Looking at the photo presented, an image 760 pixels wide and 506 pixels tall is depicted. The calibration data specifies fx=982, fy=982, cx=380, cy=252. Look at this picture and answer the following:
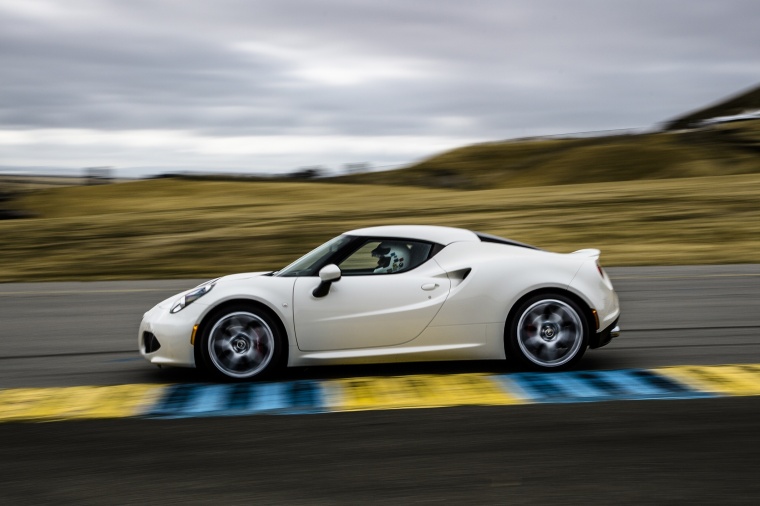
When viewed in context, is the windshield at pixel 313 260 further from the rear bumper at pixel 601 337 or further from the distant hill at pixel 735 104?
the distant hill at pixel 735 104

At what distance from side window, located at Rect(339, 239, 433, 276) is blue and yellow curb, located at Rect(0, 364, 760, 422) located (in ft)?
2.54

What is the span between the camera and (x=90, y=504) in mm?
4133

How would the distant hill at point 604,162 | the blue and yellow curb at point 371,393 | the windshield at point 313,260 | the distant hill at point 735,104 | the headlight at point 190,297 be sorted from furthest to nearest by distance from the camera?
the distant hill at point 735,104, the distant hill at point 604,162, the windshield at point 313,260, the headlight at point 190,297, the blue and yellow curb at point 371,393

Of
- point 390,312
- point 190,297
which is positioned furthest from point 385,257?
point 190,297

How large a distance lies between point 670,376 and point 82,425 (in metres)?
3.90

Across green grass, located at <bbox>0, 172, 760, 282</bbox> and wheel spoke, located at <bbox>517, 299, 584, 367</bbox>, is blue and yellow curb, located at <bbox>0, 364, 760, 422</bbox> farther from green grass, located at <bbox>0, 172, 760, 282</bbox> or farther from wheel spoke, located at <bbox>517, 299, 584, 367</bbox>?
green grass, located at <bbox>0, 172, 760, 282</bbox>

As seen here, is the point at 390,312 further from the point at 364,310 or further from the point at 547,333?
the point at 547,333

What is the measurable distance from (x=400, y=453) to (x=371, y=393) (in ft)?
5.03

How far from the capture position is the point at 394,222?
24.0 m

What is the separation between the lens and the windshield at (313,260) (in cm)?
706

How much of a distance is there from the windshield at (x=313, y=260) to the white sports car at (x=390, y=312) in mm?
15

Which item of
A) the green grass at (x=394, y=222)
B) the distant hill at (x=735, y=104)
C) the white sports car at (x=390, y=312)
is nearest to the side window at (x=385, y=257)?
the white sports car at (x=390, y=312)

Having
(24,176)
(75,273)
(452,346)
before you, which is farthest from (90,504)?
(24,176)

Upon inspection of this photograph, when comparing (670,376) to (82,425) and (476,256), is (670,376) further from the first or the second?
(82,425)
